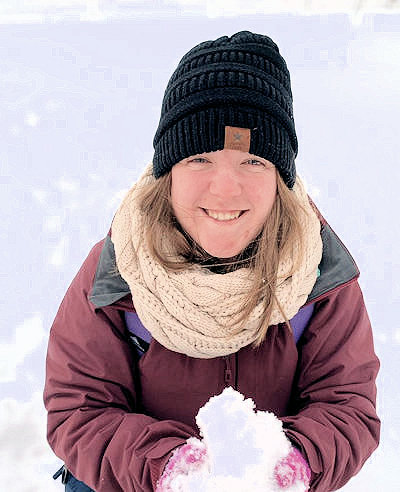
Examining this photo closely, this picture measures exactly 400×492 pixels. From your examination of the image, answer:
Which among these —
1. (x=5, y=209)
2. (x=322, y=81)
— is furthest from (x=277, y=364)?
(x=322, y=81)

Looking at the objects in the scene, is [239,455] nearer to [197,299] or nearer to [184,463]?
[184,463]

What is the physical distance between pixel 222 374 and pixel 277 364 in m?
0.13

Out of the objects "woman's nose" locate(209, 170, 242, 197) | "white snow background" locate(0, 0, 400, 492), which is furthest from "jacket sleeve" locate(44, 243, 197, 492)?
"white snow background" locate(0, 0, 400, 492)

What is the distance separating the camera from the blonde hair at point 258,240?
126cm

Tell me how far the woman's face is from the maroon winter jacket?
214mm

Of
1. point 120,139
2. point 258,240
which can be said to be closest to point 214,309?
point 258,240

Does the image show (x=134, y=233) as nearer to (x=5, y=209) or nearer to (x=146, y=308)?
(x=146, y=308)

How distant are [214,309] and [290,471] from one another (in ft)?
1.11

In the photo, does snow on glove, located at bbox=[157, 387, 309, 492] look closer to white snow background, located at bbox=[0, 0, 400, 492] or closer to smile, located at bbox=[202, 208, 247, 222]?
smile, located at bbox=[202, 208, 247, 222]

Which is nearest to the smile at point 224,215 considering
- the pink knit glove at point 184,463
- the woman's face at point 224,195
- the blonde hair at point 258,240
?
the woman's face at point 224,195

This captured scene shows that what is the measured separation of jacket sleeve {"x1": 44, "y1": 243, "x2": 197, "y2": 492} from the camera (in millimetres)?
1257

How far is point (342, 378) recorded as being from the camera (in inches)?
54.6

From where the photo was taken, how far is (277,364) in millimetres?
1397

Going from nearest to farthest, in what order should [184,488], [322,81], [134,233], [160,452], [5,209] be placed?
[184,488]
[160,452]
[134,233]
[5,209]
[322,81]
